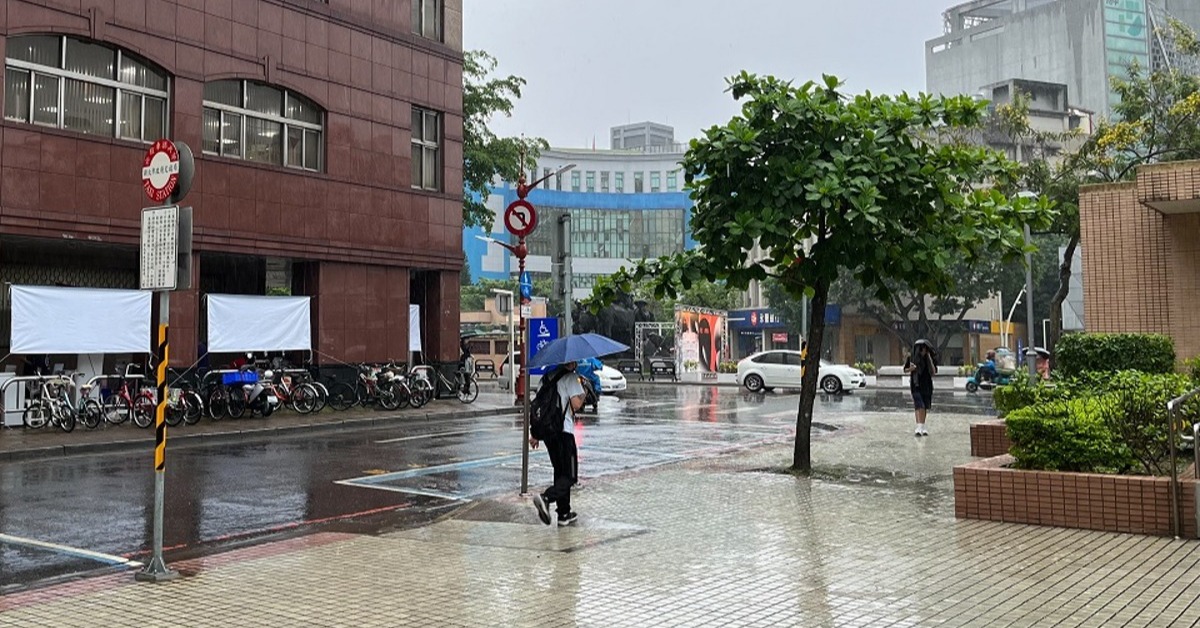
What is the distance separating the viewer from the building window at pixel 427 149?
1053 inches

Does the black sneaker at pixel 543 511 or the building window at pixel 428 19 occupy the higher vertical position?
the building window at pixel 428 19

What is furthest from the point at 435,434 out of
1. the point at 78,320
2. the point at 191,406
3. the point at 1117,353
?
the point at 1117,353

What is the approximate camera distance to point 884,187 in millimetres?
11133

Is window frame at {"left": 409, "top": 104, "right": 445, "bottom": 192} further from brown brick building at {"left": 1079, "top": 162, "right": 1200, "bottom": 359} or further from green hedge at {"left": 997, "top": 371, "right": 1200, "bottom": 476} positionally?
green hedge at {"left": 997, "top": 371, "right": 1200, "bottom": 476}

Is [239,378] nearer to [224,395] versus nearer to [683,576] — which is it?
[224,395]

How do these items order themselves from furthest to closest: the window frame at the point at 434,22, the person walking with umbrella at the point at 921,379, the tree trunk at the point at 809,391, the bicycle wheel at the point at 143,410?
the window frame at the point at 434,22 → the bicycle wheel at the point at 143,410 → the person walking with umbrella at the point at 921,379 → the tree trunk at the point at 809,391

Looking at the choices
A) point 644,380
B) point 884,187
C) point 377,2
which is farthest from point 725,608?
point 644,380

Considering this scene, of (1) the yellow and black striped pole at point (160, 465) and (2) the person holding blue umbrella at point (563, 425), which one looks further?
(2) the person holding blue umbrella at point (563, 425)

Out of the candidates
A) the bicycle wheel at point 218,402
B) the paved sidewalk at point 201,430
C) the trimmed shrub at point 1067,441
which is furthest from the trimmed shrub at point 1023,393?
the bicycle wheel at point 218,402

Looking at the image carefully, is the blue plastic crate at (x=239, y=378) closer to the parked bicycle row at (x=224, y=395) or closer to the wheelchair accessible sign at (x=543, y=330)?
the parked bicycle row at (x=224, y=395)

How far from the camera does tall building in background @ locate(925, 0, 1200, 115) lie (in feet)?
263

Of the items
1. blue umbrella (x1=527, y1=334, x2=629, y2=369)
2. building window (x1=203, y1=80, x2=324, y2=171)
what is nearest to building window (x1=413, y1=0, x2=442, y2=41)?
building window (x1=203, y1=80, x2=324, y2=171)

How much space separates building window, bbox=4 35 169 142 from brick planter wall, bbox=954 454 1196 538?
17.8 meters

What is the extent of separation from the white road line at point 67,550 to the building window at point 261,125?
1443cm
